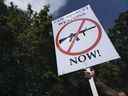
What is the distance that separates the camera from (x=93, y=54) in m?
4.71

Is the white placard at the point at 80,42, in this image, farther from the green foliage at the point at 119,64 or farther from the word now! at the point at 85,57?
the green foliage at the point at 119,64

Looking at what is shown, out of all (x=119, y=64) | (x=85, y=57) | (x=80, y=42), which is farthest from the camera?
(x=119, y=64)

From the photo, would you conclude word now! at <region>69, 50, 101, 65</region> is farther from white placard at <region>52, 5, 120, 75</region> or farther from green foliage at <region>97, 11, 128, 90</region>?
green foliage at <region>97, 11, 128, 90</region>

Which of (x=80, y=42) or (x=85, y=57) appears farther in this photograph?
(x=80, y=42)

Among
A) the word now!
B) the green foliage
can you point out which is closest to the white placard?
the word now!

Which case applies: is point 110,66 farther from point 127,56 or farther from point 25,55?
point 25,55

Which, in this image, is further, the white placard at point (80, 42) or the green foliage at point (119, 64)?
the green foliage at point (119, 64)

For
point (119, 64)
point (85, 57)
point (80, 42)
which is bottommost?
point (85, 57)

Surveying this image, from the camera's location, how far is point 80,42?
4918 millimetres

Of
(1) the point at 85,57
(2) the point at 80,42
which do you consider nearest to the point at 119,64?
(2) the point at 80,42

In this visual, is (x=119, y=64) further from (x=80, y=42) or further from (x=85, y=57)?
(x=85, y=57)

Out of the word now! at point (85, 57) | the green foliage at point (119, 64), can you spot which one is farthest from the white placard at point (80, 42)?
the green foliage at point (119, 64)

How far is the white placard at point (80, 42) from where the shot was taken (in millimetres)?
4684

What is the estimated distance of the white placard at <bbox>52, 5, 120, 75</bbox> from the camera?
15.4 feet
